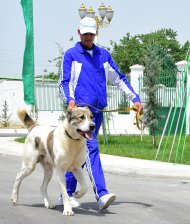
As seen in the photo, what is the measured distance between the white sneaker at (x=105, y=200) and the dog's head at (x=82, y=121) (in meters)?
0.91

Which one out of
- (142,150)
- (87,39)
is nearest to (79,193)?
(87,39)

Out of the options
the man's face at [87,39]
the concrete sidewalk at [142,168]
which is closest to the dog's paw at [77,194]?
the man's face at [87,39]

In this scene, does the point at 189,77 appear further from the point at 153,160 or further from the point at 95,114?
the point at 95,114

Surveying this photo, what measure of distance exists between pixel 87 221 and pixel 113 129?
26474 millimetres

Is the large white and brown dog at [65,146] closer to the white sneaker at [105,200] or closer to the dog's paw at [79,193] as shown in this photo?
the dog's paw at [79,193]

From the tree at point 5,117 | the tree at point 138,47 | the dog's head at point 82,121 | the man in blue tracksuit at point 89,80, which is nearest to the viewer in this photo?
the dog's head at point 82,121

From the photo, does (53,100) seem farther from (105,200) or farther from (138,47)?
(138,47)

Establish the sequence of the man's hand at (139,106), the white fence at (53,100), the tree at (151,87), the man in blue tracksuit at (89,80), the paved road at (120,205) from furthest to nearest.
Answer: the white fence at (53,100) < the tree at (151,87) < the man's hand at (139,106) < the man in blue tracksuit at (89,80) < the paved road at (120,205)

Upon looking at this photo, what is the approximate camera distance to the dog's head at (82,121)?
7660mm

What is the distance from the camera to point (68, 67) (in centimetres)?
838

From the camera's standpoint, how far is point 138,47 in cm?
8319

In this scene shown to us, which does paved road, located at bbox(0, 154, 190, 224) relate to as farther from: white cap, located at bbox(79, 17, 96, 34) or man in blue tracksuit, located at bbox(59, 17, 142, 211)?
white cap, located at bbox(79, 17, 96, 34)

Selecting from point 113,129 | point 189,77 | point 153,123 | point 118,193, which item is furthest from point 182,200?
point 113,129

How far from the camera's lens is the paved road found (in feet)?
25.6
